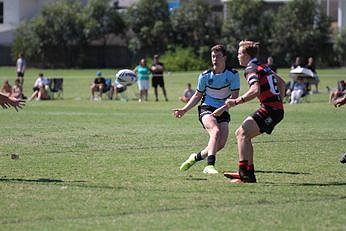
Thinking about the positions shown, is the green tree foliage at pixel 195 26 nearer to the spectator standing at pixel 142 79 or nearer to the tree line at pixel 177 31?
the tree line at pixel 177 31

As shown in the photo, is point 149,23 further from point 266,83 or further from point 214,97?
point 266,83

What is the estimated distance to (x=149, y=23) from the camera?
72.9 metres

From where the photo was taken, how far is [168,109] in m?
31.9

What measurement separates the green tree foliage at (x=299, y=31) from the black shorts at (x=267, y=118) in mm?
57156

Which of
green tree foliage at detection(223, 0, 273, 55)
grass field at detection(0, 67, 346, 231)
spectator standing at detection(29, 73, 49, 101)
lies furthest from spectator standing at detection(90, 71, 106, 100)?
green tree foliage at detection(223, 0, 273, 55)

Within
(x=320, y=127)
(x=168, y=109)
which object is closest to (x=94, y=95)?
(x=168, y=109)

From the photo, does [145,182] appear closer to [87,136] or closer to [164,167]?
[164,167]

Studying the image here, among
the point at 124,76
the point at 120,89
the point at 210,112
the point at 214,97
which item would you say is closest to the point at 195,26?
the point at 120,89

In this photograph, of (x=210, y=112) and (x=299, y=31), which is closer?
(x=210, y=112)

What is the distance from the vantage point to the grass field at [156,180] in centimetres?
918

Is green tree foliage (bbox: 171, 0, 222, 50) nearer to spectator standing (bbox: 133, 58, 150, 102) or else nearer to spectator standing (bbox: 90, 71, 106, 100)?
spectator standing (bbox: 90, 71, 106, 100)

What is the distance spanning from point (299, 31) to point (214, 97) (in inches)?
2239

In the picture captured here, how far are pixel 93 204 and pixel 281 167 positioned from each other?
4.78m

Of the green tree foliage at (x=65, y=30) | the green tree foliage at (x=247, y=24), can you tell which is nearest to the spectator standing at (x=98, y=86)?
the green tree foliage at (x=247, y=24)
